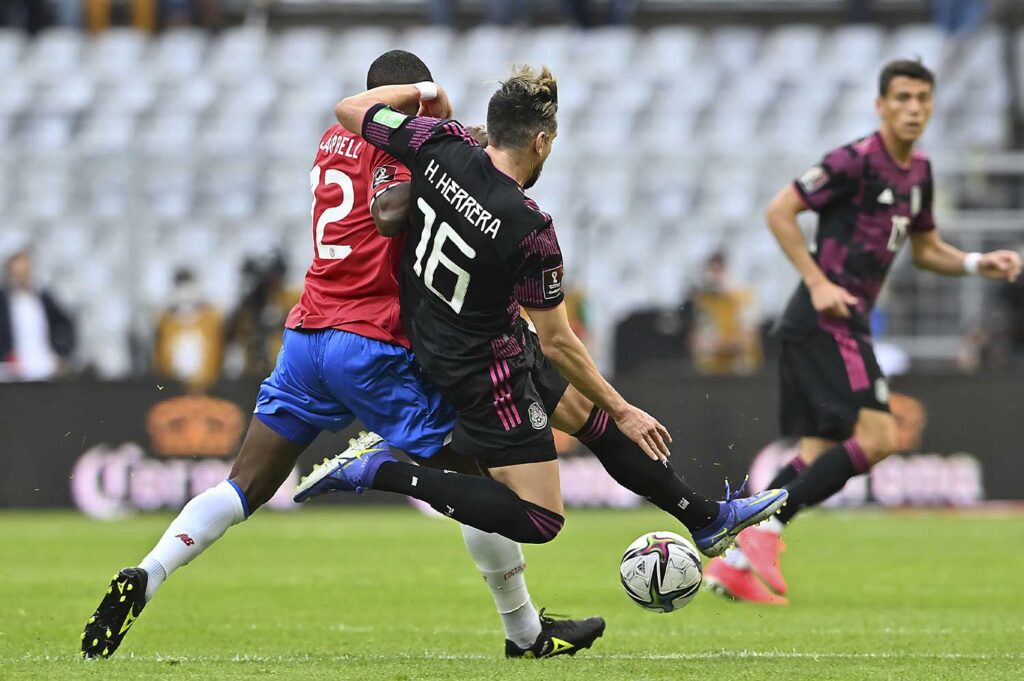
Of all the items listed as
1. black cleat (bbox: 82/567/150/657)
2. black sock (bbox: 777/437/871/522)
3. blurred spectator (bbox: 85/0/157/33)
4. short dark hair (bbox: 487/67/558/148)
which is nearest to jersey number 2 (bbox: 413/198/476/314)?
short dark hair (bbox: 487/67/558/148)

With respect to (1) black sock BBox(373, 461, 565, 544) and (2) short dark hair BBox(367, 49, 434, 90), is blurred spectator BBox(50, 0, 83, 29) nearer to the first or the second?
(2) short dark hair BBox(367, 49, 434, 90)

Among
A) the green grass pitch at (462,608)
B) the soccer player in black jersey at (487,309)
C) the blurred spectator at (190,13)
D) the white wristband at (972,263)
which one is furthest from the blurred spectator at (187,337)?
the soccer player in black jersey at (487,309)

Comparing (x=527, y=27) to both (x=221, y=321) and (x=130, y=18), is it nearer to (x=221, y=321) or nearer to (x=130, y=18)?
(x=130, y=18)

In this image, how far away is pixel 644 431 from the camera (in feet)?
19.4

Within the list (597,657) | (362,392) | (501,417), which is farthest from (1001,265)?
(362,392)

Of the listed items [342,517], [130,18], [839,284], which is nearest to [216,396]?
[342,517]

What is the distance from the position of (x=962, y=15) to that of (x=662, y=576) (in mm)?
15295

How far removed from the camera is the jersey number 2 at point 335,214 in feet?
20.1

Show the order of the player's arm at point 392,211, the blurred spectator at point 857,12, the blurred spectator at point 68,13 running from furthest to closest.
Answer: the blurred spectator at point 68,13 → the blurred spectator at point 857,12 → the player's arm at point 392,211

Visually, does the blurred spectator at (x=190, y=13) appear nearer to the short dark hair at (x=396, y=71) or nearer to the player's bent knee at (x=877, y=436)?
the player's bent knee at (x=877, y=436)

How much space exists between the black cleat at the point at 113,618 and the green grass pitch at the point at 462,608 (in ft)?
0.27

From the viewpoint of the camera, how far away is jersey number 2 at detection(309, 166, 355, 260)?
6.12 m

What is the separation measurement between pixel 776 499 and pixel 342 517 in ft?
27.3

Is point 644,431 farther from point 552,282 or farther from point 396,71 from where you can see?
point 396,71
